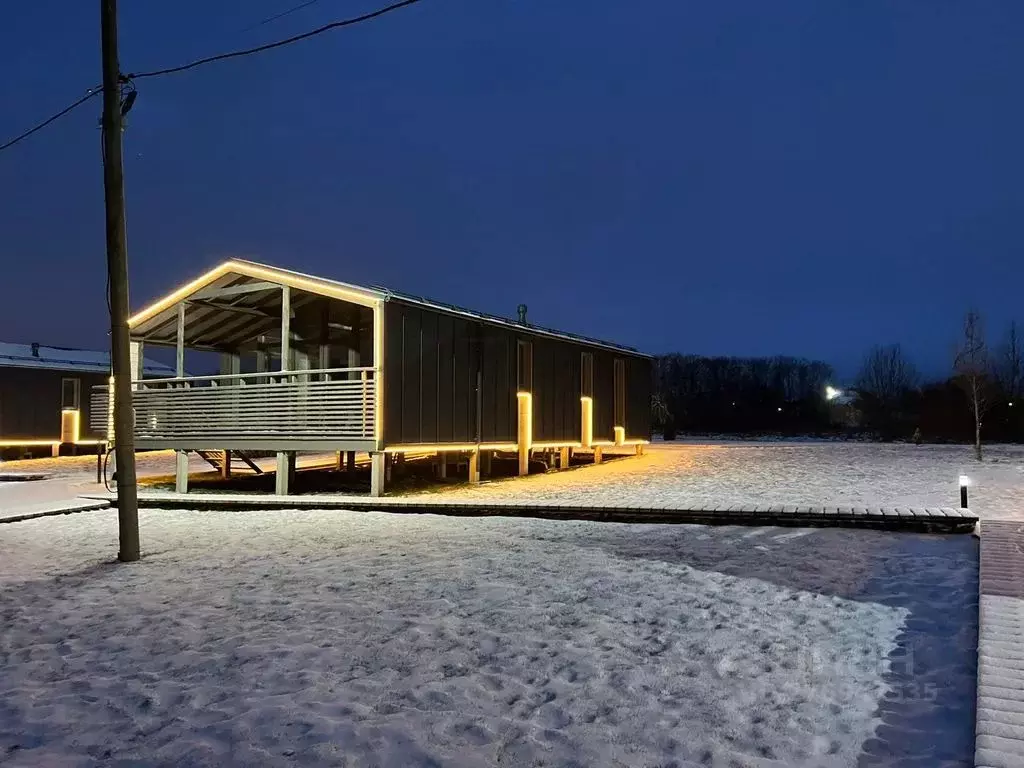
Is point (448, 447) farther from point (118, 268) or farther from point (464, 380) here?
point (118, 268)

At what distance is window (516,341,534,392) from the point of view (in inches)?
642

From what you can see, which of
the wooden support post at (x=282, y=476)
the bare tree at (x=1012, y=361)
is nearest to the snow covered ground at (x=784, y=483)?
the wooden support post at (x=282, y=476)

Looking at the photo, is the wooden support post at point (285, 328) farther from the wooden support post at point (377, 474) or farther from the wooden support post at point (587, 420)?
the wooden support post at point (587, 420)

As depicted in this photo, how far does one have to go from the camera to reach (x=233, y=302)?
50.4ft

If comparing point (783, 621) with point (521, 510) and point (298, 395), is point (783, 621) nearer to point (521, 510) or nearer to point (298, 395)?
point (521, 510)

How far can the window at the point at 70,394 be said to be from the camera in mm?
25406

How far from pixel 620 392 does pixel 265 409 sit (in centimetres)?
1096

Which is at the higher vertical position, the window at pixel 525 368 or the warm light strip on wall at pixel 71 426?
the window at pixel 525 368

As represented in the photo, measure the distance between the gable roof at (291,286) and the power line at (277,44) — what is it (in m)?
3.81

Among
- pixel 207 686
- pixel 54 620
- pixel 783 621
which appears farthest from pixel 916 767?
pixel 54 620

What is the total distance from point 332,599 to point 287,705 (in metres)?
1.90

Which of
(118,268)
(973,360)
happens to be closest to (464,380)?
(118,268)

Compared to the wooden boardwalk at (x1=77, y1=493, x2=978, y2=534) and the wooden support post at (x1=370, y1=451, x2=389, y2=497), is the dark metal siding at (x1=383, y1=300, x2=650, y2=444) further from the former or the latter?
the wooden boardwalk at (x1=77, y1=493, x2=978, y2=534)

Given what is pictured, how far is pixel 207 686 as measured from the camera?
3785mm
